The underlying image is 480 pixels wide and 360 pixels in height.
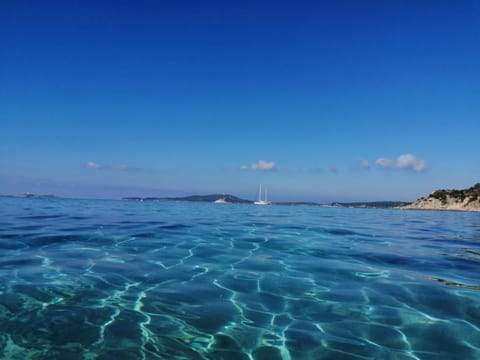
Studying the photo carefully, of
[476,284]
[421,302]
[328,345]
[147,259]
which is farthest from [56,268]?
[476,284]

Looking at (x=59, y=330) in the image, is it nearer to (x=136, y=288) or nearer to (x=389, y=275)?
(x=136, y=288)

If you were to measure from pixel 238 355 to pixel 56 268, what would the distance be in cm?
531

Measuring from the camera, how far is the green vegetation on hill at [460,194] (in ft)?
414

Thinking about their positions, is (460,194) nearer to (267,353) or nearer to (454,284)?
(454,284)

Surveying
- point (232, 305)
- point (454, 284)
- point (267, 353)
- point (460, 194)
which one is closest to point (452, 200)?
point (460, 194)

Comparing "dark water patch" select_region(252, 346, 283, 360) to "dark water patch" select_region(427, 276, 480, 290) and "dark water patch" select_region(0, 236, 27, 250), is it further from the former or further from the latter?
"dark water patch" select_region(0, 236, 27, 250)

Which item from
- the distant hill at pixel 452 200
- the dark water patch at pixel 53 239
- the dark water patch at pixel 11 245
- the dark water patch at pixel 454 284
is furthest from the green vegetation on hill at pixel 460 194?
the dark water patch at pixel 11 245

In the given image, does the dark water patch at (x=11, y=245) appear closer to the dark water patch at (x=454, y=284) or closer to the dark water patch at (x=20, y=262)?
the dark water patch at (x=20, y=262)

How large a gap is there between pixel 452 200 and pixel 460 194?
12.6 feet

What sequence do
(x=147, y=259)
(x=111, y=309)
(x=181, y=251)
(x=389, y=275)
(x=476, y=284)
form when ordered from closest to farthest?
(x=111, y=309), (x=476, y=284), (x=389, y=275), (x=147, y=259), (x=181, y=251)

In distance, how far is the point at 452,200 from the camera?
136750 millimetres

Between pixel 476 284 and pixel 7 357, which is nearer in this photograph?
pixel 7 357

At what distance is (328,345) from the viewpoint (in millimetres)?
3889

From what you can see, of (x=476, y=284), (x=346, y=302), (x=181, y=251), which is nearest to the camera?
(x=346, y=302)
